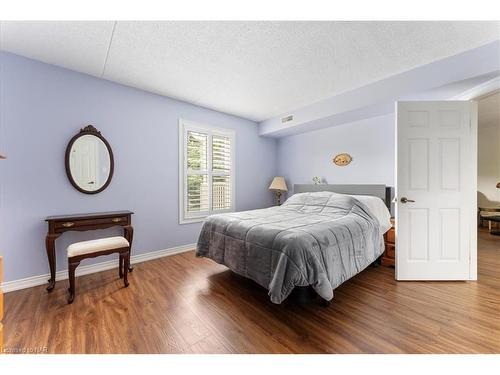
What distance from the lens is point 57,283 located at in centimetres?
249

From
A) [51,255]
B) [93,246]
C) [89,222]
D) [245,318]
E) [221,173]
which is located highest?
[221,173]

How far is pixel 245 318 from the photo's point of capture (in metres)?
1.83

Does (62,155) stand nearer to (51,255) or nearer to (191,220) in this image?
(51,255)

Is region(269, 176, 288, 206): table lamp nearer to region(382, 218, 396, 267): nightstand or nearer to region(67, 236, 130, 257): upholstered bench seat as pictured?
region(382, 218, 396, 267): nightstand

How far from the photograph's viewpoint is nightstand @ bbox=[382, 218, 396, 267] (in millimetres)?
2906

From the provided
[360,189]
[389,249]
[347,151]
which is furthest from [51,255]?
[347,151]

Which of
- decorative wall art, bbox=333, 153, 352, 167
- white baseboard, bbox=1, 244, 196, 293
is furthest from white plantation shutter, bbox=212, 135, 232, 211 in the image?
decorative wall art, bbox=333, 153, 352, 167

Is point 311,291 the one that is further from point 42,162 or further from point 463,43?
point 42,162

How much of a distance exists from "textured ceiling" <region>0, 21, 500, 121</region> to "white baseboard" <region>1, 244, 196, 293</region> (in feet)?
8.05

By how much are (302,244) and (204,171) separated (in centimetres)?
259

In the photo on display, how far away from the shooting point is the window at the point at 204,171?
3689 mm

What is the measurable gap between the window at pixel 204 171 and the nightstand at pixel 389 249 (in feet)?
8.75
